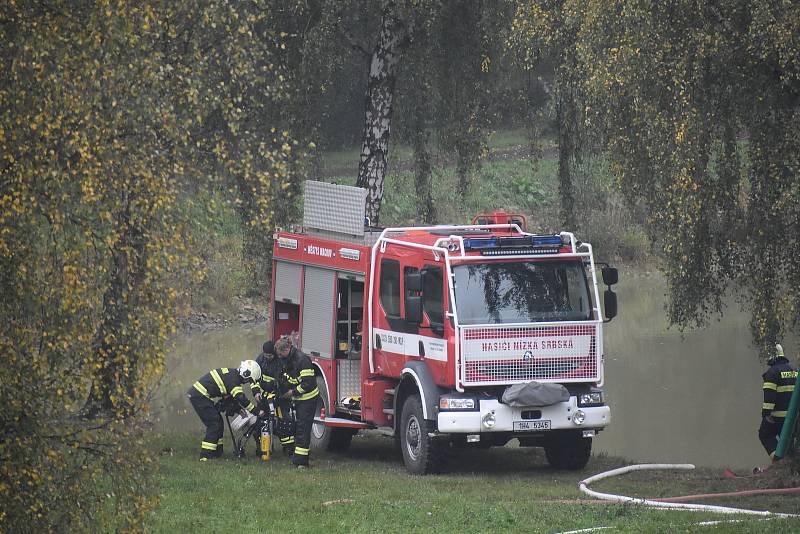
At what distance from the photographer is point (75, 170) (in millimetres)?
7137

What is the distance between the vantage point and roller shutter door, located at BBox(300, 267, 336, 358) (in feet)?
50.3

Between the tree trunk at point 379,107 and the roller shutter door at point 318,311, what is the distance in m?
2.74

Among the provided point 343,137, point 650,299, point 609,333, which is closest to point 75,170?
point 343,137

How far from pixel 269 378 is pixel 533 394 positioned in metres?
3.45

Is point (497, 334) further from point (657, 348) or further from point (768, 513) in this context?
point (657, 348)

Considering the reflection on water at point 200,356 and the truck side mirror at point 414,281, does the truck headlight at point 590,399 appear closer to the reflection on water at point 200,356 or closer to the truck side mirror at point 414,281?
the truck side mirror at point 414,281

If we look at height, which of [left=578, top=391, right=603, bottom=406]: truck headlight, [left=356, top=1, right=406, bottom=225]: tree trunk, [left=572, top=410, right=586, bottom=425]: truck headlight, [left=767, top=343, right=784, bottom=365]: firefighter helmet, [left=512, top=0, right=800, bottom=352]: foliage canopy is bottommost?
[left=572, top=410, right=586, bottom=425]: truck headlight

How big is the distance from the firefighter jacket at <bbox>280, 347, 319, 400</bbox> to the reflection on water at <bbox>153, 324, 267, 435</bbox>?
21.3 feet

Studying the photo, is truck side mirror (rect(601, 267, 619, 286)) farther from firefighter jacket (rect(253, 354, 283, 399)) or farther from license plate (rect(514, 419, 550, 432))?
firefighter jacket (rect(253, 354, 283, 399))

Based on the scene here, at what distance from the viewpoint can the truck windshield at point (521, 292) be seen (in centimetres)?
1329

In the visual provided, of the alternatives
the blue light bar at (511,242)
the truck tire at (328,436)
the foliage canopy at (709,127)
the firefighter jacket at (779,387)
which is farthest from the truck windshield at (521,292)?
the truck tire at (328,436)

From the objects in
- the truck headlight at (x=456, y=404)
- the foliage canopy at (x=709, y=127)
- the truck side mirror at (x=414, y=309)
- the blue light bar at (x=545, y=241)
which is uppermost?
the foliage canopy at (x=709, y=127)

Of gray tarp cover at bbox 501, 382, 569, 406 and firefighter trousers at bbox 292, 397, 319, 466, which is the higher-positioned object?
gray tarp cover at bbox 501, 382, 569, 406

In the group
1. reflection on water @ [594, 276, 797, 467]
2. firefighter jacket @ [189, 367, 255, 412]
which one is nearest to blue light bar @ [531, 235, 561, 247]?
reflection on water @ [594, 276, 797, 467]
